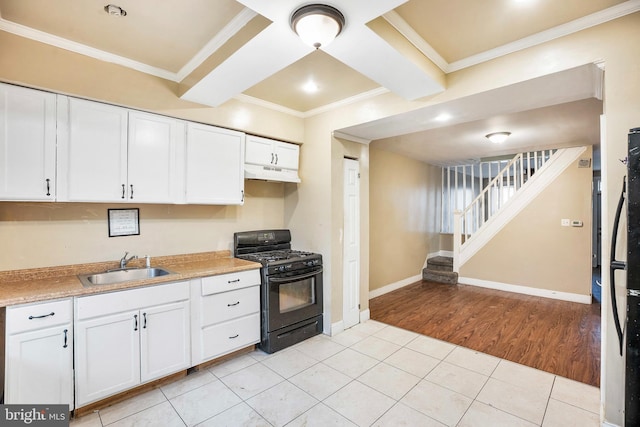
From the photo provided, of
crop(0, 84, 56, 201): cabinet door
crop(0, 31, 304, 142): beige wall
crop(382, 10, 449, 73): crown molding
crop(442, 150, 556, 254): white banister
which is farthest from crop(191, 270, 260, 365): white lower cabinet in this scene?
crop(442, 150, 556, 254): white banister

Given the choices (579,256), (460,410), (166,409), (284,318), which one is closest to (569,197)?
(579,256)

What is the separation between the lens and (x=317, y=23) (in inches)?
63.1

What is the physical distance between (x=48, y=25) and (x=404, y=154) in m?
4.84

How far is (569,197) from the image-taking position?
4734mm

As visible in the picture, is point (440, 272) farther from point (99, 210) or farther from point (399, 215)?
point (99, 210)

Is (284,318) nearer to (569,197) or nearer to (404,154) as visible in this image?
(404,154)

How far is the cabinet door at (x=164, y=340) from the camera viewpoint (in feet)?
7.58

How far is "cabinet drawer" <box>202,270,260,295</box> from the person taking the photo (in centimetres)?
264

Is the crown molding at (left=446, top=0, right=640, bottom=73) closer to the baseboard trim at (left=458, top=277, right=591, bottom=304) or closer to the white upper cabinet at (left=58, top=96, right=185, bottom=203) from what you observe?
the white upper cabinet at (left=58, top=96, right=185, bottom=203)

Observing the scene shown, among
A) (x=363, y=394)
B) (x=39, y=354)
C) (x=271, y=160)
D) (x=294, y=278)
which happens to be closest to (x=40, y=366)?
(x=39, y=354)

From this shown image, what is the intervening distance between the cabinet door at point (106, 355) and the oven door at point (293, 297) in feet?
3.77

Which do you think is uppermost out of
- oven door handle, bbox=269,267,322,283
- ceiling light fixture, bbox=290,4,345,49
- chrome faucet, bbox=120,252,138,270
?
ceiling light fixture, bbox=290,4,345,49

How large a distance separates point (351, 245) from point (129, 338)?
94.4 inches

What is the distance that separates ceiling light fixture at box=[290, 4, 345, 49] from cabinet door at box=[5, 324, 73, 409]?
93.8 inches
